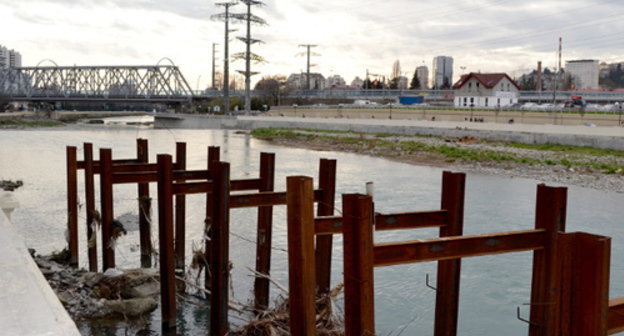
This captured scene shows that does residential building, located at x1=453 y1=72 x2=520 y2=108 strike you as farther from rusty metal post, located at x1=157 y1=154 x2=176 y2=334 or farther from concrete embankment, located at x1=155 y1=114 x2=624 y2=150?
rusty metal post, located at x1=157 y1=154 x2=176 y2=334

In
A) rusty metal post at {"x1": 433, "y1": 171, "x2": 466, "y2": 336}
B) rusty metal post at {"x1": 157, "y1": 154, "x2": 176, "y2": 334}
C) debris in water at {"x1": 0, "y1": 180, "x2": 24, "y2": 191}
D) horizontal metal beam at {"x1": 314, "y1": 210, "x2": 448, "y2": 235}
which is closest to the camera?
horizontal metal beam at {"x1": 314, "y1": 210, "x2": 448, "y2": 235}

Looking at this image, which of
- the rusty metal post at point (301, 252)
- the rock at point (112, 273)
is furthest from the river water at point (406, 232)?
the rusty metal post at point (301, 252)

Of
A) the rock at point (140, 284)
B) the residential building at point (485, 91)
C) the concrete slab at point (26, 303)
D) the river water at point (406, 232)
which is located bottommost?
the river water at point (406, 232)

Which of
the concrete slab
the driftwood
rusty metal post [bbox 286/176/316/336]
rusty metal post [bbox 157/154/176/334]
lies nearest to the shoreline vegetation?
the driftwood

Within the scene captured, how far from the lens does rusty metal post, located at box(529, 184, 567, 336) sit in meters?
6.47

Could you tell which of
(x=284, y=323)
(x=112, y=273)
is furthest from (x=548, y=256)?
(x=112, y=273)

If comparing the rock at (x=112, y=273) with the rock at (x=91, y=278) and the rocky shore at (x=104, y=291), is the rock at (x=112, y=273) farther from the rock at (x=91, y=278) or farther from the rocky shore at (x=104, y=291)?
the rock at (x=91, y=278)

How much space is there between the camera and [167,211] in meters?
9.63

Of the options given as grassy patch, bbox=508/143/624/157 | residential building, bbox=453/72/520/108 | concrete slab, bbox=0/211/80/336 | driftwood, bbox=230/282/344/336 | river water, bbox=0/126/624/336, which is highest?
residential building, bbox=453/72/520/108

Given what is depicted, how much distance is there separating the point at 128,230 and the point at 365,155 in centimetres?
2971

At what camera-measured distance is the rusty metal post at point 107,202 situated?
472 inches

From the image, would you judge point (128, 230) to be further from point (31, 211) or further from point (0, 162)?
point (0, 162)

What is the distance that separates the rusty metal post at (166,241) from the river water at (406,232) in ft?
1.17

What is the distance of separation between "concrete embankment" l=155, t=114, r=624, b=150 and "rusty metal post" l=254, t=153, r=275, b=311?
32.7 metres
